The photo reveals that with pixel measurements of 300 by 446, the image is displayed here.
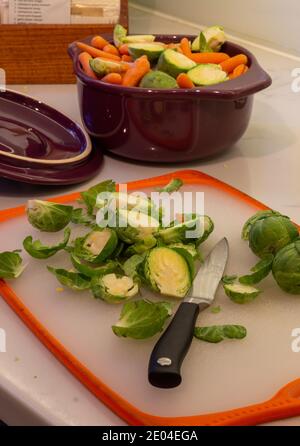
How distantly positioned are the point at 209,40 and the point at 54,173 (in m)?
0.41

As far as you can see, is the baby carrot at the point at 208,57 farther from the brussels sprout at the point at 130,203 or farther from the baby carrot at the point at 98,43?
the brussels sprout at the point at 130,203

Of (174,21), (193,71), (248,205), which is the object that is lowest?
(174,21)

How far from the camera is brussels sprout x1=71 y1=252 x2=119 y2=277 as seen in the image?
33.3 inches

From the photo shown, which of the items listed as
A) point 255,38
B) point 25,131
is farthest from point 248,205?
point 255,38

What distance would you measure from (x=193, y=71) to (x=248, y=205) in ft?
0.83

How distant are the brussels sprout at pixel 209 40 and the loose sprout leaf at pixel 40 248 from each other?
1.78ft

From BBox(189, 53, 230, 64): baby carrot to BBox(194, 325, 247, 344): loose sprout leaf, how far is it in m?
0.61

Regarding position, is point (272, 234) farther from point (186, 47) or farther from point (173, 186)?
point (186, 47)

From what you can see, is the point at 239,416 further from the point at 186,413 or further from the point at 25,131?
the point at 25,131

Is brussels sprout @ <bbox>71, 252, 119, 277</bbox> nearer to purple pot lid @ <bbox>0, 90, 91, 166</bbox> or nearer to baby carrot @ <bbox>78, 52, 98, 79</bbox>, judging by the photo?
purple pot lid @ <bbox>0, 90, 91, 166</bbox>

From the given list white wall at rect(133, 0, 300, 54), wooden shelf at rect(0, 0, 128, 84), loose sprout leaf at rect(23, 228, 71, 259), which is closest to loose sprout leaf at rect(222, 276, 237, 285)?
loose sprout leaf at rect(23, 228, 71, 259)

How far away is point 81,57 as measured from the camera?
1.21 m

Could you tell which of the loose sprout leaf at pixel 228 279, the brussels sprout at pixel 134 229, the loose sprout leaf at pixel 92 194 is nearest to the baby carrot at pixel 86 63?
the loose sprout leaf at pixel 92 194
